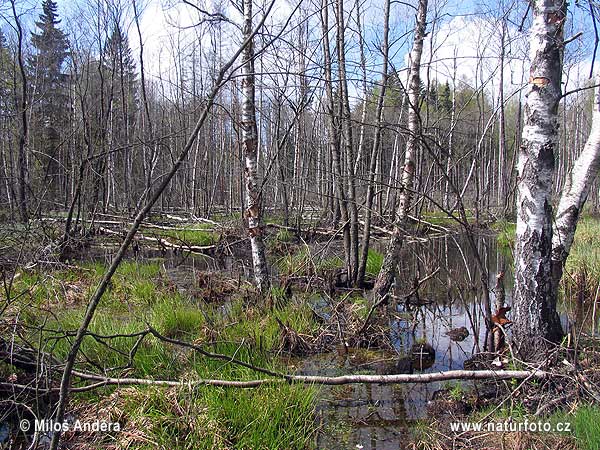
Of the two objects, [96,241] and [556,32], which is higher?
[556,32]

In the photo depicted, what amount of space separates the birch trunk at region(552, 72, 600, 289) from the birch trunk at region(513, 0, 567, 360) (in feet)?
1.22

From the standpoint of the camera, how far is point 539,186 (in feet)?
11.9

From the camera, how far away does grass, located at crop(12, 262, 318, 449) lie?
3100 mm

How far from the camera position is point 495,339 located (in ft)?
14.2

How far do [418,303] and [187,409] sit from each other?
4.31 m

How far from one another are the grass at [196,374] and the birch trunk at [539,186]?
2.00m

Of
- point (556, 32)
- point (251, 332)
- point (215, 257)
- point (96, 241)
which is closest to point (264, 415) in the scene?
point (251, 332)

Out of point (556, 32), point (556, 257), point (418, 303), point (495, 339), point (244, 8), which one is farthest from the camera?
point (418, 303)

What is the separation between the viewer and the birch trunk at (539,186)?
359 centimetres

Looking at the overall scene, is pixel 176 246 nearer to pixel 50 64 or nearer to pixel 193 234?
pixel 193 234

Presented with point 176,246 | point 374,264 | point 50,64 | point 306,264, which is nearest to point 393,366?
point 306,264

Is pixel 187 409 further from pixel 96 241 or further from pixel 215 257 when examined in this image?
pixel 96 241

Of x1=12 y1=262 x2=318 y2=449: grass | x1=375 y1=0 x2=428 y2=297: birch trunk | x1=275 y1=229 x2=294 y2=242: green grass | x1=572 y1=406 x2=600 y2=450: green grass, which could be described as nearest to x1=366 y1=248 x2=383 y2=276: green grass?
x1=375 y1=0 x2=428 y2=297: birch trunk

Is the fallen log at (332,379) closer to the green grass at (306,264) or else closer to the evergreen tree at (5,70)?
the green grass at (306,264)
